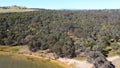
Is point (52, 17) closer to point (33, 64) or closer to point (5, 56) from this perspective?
point (5, 56)

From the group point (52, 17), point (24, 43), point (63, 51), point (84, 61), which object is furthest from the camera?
point (52, 17)

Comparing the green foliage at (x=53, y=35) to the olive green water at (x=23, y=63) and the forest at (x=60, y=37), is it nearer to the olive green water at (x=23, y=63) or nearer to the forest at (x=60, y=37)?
the forest at (x=60, y=37)

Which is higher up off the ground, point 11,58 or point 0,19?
point 0,19

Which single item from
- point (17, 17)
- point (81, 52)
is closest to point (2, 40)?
point (17, 17)

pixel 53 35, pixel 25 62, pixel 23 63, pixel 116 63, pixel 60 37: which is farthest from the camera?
pixel 60 37

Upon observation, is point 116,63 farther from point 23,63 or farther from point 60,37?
point 60,37

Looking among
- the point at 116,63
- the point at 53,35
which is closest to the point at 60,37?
the point at 53,35

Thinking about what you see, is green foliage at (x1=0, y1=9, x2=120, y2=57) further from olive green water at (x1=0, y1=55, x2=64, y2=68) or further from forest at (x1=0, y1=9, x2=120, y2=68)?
olive green water at (x1=0, y1=55, x2=64, y2=68)

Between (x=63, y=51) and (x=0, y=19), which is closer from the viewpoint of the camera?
(x=63, y=51)
